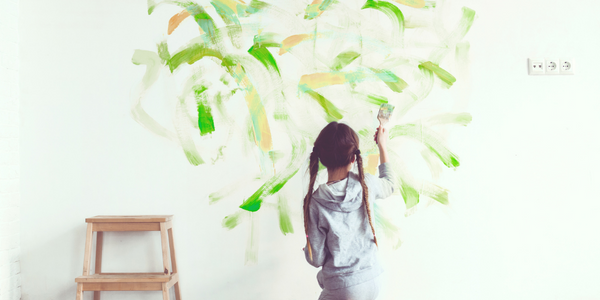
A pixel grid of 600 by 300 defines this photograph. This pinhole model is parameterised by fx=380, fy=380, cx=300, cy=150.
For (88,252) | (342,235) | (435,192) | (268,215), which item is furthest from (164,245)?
(435,192)

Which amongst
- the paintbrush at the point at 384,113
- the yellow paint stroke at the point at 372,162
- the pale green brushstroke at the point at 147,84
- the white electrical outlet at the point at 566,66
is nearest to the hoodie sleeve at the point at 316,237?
the yellow paint stroke at the point at 372,162

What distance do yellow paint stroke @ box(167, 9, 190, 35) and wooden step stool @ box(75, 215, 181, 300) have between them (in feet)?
2.99

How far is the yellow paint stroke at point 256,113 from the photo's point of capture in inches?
72.2

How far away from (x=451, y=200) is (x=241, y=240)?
3.43 ft

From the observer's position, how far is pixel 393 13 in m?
1.84

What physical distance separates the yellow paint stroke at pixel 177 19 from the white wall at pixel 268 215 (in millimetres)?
116

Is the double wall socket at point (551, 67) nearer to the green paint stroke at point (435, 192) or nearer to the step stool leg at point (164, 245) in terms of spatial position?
the green paint stroke at point (435, 192)

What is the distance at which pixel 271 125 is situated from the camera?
184 centimetres

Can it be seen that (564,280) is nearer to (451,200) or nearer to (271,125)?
(451,200)

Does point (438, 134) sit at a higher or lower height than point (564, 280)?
higher

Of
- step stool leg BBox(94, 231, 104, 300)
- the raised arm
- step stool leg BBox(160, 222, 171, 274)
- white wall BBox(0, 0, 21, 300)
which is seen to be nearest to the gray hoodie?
the raised arm

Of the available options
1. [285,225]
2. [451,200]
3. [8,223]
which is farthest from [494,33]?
[8,223]

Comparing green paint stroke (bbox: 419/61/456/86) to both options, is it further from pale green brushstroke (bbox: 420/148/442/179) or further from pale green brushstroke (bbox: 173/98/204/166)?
pale green brushstroke (bbox: 173/98/204/166)

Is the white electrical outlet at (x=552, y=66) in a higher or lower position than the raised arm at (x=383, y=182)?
higher
